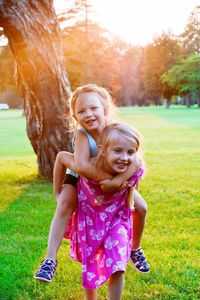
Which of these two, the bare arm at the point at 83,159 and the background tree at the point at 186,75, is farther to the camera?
the background tree at the point at 186,75

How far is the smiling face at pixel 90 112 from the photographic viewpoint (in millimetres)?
3643

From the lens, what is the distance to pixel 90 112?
3643 millimetres

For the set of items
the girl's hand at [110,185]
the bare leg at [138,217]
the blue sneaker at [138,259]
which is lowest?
the blue sneaker at [138,259]

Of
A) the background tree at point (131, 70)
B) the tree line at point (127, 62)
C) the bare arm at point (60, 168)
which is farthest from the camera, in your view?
the background tree at point (131, 70)

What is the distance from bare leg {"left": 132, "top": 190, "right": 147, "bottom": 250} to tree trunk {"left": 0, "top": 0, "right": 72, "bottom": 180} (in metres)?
4.87

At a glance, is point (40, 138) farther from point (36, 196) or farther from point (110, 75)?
point (110, 75)

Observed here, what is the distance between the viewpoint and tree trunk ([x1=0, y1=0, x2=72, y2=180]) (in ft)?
27.0

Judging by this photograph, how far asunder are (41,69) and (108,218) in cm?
538

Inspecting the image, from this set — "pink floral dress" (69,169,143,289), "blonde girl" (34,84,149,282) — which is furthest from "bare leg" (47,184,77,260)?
"pink floral dress" (69,169,143,289)

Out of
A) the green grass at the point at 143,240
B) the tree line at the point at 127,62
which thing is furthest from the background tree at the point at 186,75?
the green grass at the point at 143,240

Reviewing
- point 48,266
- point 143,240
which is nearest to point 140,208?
point 48,266

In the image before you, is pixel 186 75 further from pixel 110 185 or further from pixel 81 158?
pixel 110 185

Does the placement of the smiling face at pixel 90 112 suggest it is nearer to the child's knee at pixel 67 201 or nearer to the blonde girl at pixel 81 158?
the blonde girl at pixel 81 158

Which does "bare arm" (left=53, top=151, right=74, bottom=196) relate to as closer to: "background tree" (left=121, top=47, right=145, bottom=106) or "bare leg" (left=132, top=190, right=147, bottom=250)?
"bare leg" (left=132, top=190, right=147, bottom=250)
